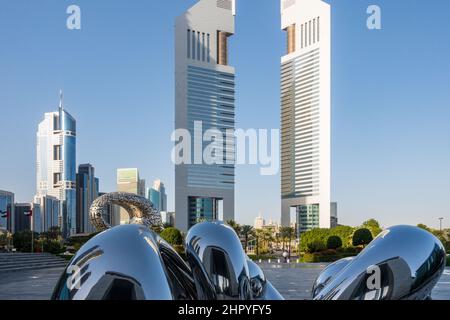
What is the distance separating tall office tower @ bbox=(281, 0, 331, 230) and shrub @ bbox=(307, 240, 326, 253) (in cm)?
8806

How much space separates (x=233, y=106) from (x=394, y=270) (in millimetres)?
142293

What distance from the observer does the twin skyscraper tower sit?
444ft

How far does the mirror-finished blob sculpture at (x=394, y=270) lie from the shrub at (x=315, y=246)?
1964 inches

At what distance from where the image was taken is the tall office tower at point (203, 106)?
133 meters

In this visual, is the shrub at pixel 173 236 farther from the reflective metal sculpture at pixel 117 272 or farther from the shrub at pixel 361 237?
the reflective metal sculpture at pixel 117 272

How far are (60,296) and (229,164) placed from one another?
137 m

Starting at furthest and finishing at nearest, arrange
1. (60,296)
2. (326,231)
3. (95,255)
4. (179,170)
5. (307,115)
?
(307,115)
(179,170)
(326,231)
(95,255)
(60,296)

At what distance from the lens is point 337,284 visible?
7.55 ft

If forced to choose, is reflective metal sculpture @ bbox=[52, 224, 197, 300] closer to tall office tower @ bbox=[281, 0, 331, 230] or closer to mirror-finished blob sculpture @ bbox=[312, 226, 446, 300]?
mirror-finished blob sculpture @ bbox=[312, 226, 446, 300]

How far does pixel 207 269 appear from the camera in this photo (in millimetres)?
2398

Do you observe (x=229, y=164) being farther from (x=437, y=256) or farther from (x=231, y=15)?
(x=437, y=256)

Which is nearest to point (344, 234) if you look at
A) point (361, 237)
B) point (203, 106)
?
point (361, 237)

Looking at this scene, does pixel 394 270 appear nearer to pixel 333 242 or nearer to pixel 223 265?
pixel 223 265
